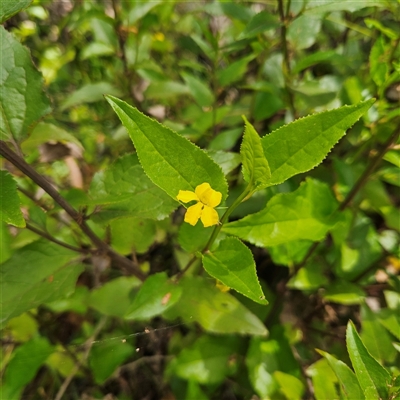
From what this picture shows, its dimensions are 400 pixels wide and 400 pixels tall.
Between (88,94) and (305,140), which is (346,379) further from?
(88,94)

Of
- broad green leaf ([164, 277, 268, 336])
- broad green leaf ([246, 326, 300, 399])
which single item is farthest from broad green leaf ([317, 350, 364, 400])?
broad green leaf ([246, 326, 300, 399])

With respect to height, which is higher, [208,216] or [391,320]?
[208,216]

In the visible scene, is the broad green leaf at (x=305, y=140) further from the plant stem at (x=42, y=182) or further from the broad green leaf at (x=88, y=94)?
the broad green leaf at (x=88, y=94)

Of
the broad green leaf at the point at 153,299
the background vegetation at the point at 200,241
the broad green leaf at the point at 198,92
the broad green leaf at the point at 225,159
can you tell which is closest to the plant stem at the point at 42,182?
the background vegetation at the point at 200,241

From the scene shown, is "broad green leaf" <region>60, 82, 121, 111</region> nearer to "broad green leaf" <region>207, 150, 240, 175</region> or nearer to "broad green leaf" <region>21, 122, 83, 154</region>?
"broad green leaf" <region>21, 122, 83, 154</region>

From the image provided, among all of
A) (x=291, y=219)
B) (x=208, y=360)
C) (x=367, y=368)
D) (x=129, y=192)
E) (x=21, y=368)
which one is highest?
(x=129, y=192)

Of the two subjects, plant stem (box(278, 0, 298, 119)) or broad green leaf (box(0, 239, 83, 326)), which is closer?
broad green leaf (box(0, 239, 83, 326))

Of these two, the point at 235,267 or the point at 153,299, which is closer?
the point at 235,267

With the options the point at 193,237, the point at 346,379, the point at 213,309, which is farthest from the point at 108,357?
the point at 346,379
